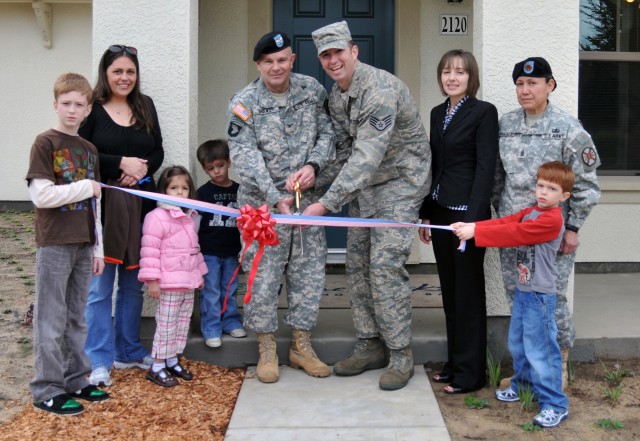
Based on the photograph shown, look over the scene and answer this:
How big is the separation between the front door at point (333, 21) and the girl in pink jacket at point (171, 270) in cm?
271

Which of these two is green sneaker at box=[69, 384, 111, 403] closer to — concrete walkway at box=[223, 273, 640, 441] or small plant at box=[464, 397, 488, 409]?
concrete walkway at box=[223, 273, 640, 441]

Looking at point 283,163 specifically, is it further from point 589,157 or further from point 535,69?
point 589,157

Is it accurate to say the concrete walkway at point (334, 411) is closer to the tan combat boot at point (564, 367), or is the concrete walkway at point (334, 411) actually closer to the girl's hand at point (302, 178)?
the tan combat boot at point (564, 367)

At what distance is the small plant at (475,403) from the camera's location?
403 centimetres

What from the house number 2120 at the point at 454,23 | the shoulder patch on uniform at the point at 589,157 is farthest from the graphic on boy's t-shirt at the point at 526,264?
the house number 2120 at the point at 454,23

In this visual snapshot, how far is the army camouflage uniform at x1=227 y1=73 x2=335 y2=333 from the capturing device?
4.37m

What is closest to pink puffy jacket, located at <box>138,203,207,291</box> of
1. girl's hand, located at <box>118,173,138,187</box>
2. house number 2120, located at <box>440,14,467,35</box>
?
girl's hand, located at <box>118,173,138,187</box>

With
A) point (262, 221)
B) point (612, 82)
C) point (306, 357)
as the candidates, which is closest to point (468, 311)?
point (306, 357)

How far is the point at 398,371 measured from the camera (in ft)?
14.3

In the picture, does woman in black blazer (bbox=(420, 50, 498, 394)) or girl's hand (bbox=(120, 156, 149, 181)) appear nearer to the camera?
woman in black blazer (bbox=(420, 50, 498, 394))

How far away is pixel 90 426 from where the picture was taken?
3801 millimetres

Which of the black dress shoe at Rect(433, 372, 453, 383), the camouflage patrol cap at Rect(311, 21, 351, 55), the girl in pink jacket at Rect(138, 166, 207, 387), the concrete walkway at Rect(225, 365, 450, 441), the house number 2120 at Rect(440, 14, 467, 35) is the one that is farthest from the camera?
the house number 2120 at Rect(440, 14, 467, 35)

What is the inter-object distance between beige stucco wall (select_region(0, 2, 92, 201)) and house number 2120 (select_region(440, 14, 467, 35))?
A: 661cm

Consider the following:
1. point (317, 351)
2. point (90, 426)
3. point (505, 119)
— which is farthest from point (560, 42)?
point (90, 426)
